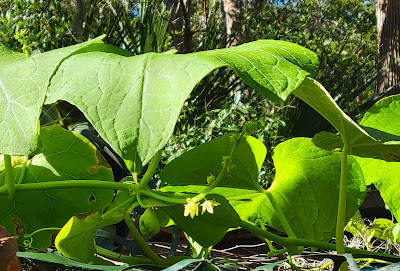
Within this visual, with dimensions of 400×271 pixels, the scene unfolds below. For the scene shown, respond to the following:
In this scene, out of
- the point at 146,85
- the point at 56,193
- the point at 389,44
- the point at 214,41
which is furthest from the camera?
the point at 389,44

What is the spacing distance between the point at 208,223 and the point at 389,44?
140 inches

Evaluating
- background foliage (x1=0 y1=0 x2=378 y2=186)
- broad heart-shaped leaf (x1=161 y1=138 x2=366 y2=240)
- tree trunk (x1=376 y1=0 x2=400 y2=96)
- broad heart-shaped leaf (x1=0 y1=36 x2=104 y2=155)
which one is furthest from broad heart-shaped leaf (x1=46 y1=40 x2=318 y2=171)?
tree trunk (x1=376 y1=0 x2=400 y2=96)

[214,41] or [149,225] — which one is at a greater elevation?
[149,225]

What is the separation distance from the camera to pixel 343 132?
24cm

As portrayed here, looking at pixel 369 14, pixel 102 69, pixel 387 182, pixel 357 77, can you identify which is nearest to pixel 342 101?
pixel 357 77

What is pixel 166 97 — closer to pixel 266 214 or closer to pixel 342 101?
pixel 266 214

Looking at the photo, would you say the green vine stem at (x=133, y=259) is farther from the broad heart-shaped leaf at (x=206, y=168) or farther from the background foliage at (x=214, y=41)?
the background foliage at (x=214, y=41)

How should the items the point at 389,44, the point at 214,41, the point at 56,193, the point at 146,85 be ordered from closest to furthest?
the point at 146,85
the point at 56,193
the point at 214,41
the point at 389,44

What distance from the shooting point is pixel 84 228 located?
233 mm

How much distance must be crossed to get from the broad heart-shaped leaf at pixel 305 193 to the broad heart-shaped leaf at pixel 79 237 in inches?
2.8

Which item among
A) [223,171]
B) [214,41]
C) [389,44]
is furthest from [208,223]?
[389,44]

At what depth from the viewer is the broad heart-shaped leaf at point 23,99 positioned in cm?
17

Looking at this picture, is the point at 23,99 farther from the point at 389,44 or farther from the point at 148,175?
the point at 389,44

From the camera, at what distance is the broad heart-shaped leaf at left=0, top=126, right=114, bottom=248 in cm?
28
